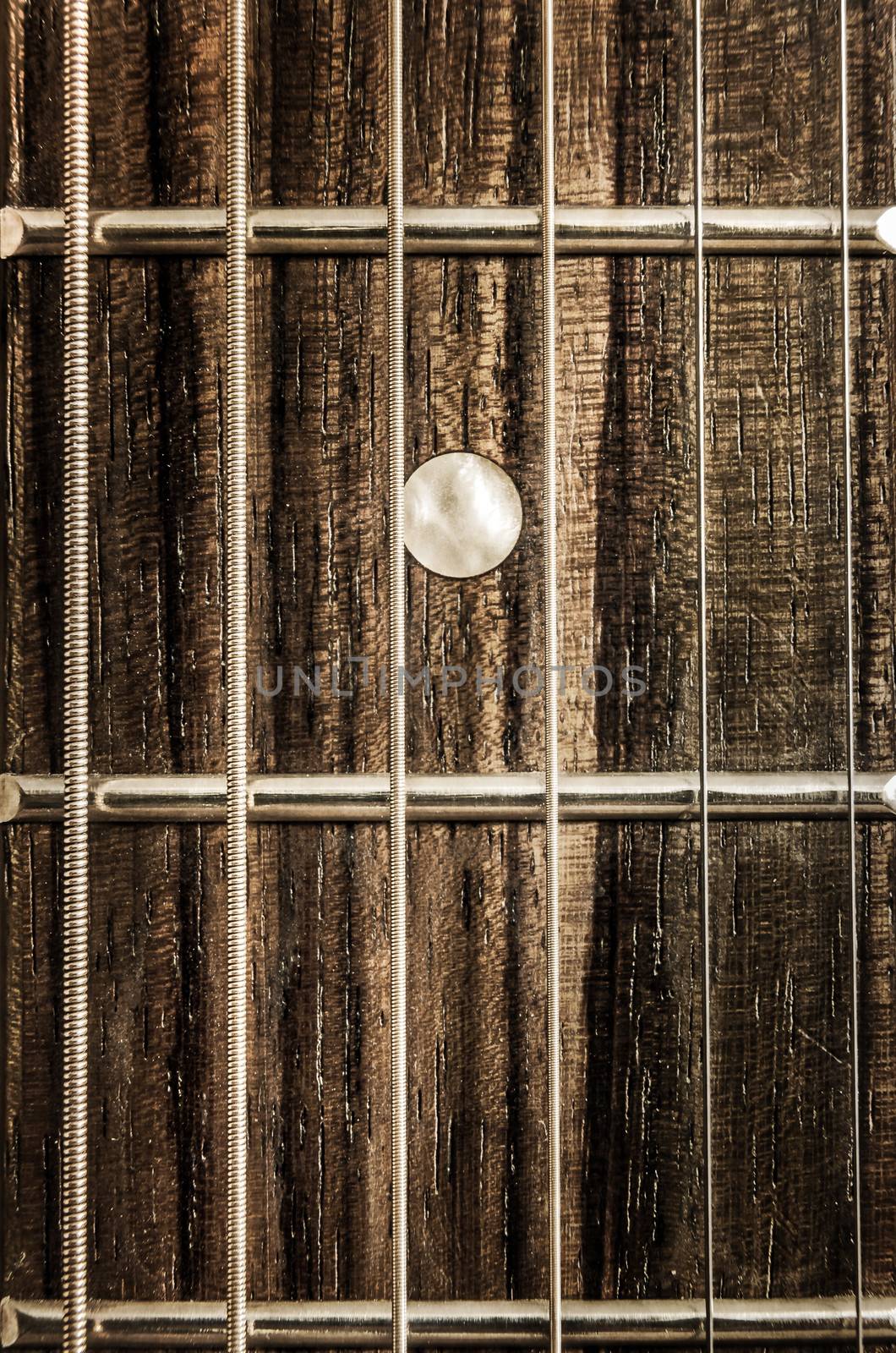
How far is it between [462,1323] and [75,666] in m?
0.38

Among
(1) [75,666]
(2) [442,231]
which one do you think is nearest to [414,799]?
(1) [75,666]

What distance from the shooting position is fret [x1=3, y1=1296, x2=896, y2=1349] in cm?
47

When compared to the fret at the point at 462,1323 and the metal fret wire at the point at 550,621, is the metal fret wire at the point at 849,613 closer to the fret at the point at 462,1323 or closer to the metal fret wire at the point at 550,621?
the fret at the point at 462,1323

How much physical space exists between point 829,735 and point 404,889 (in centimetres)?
23

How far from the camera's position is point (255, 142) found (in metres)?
0.48

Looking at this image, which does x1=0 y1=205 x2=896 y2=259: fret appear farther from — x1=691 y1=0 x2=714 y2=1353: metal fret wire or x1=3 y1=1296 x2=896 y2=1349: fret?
x1=3 y1=1296 x2=896 y2=1349: fret

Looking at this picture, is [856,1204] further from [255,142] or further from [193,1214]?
[255,142]

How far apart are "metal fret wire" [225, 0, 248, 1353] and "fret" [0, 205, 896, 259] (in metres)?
0.05

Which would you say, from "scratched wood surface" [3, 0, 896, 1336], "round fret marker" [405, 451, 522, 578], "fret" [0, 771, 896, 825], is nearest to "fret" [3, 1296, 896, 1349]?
"scratched wood surface" [3, 0, 896, 1336]

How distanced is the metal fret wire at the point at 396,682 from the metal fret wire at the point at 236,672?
0.22ft

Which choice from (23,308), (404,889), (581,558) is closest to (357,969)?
(404,889)


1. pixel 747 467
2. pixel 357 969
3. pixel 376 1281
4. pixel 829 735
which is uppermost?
pixel 747 467

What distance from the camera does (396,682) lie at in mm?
431

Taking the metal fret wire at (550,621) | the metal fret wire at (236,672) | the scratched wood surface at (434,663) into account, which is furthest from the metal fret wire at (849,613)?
the metal fret wire at (236,672)
